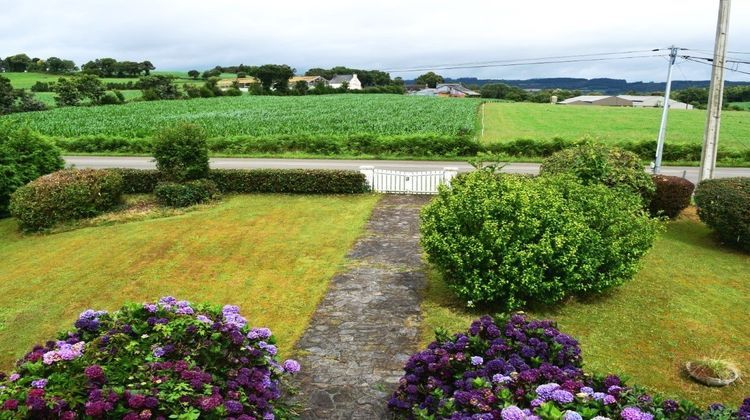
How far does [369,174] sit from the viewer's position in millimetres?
20234

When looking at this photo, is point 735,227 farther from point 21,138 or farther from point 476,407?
point 21,138

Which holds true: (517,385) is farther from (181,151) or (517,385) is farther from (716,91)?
(181,151)

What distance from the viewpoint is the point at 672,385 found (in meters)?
7.43

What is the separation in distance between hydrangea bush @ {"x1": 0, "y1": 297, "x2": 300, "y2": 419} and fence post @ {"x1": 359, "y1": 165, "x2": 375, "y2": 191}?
46.6 ft

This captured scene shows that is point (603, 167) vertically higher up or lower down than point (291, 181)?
higher up

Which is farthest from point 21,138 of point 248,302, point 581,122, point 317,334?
point 581,122

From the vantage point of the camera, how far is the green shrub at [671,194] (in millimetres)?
15852

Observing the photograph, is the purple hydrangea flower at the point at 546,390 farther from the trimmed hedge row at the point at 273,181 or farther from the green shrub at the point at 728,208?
the trimmed hedge row at the point at 273,181

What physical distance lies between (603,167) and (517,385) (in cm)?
987

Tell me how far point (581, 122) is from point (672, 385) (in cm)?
4997

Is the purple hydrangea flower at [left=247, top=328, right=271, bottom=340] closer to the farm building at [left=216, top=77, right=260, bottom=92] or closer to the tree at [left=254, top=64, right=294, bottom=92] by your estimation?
the tree at [left=254, top=64, right=294, bottom=92]

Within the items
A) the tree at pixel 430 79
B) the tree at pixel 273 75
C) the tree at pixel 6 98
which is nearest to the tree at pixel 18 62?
the tree at pixel 273 75

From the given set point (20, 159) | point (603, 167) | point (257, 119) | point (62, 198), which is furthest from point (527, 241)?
point (257, 119)

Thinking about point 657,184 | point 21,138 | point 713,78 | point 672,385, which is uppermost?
point 713,78
